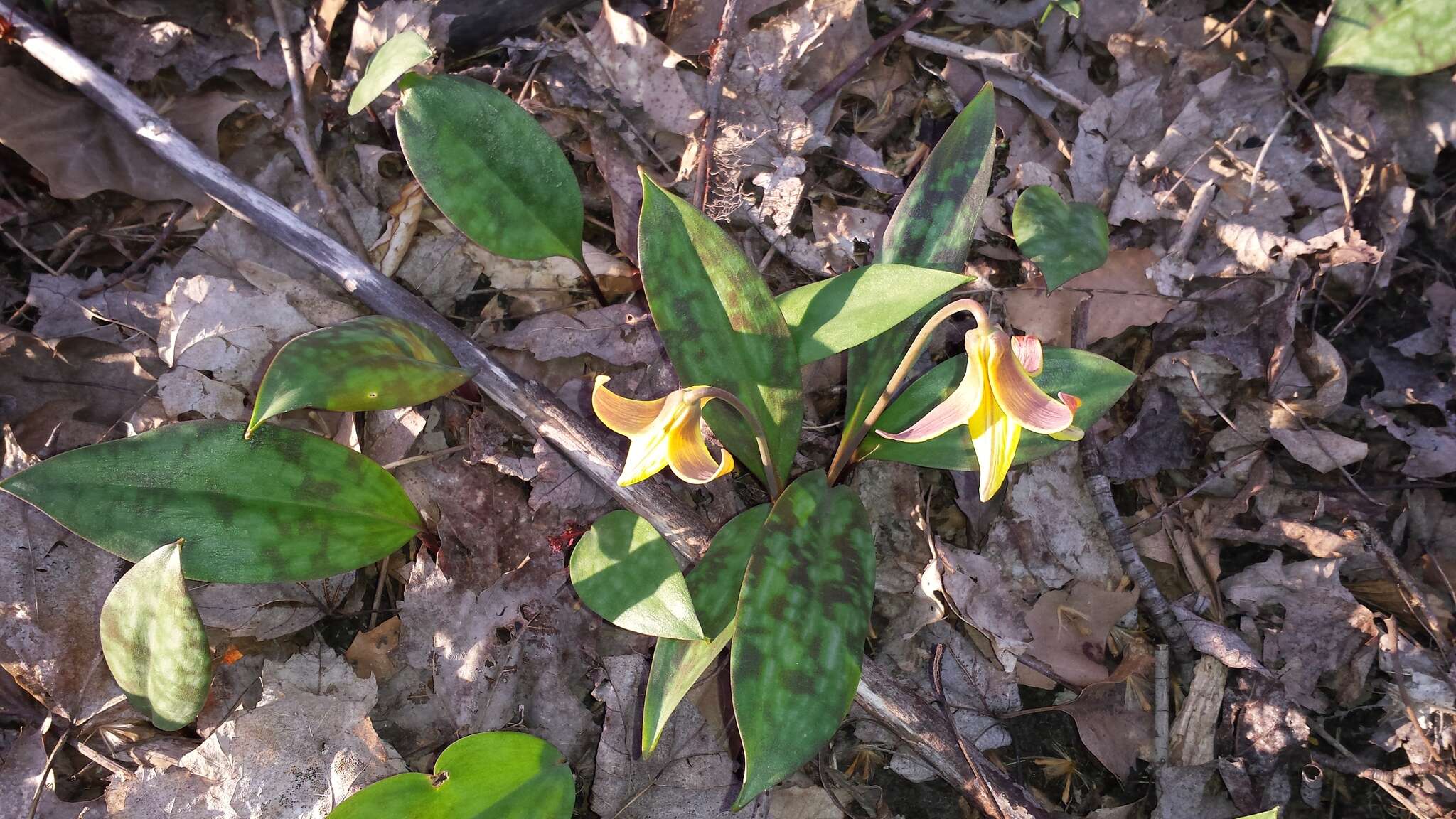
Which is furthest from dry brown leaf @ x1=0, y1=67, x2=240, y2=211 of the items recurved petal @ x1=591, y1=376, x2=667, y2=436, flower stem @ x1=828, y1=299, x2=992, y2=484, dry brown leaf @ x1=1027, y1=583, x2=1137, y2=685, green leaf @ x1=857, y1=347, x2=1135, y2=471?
dry brown leaf @ x1=1027, y1=583, x2=1137, y2=685

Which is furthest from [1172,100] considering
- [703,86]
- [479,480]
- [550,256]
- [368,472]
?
[368,472]

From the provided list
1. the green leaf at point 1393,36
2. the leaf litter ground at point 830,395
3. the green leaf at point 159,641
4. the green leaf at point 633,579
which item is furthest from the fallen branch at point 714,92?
the green leaf at point 1393,36

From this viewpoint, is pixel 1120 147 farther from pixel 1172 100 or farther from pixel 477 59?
pixel 477 59

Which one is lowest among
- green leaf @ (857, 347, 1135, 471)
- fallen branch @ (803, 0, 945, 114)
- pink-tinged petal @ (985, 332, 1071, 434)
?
green leaf @ (857, 347, 1135, 471)

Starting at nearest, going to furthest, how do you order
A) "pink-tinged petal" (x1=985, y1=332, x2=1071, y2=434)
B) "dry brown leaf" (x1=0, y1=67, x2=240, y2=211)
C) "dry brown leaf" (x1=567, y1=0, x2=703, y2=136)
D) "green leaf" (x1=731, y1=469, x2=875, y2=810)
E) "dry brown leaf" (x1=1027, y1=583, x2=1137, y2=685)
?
"pink-tinged petal" (x1=985, y1=332, x2=1071, y2=434) → "green leaf" (x1=731, y1=469, x2=875, y2=810) → "dry brown leaf" (x1=1027, y1=583, x2=1137, y2=685) → "dry brown leaf" (x1=0, y1=67, x2=240, y2=211) → "dry brown leaf" (x1=567, y1=0, x2=703, y2=136)

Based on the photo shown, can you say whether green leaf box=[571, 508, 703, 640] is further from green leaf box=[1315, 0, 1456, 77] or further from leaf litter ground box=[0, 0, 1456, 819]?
green leaf box=[1315, 0, 1456, 77]

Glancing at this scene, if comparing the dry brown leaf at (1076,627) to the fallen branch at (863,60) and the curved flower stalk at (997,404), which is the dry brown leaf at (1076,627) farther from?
the fallen branch at (863,60)

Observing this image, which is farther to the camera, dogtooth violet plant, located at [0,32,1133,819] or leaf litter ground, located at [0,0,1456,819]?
leaf litter ground, located at [0,0,1456,819]

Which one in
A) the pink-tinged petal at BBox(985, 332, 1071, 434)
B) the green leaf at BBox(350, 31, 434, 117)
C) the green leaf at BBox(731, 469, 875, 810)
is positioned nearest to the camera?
the pink-tinged petal at BBox(985, 332, 1071, 434)
